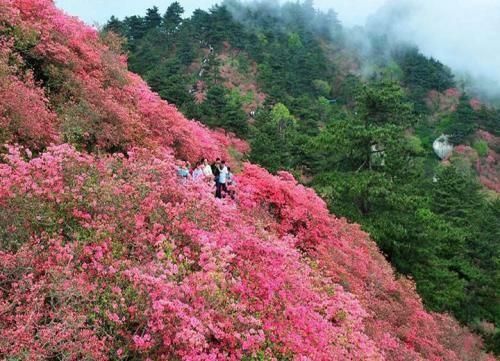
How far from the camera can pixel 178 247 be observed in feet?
31.0

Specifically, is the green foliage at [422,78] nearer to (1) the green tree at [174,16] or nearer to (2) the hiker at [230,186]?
(1) the green tree at [174,16]

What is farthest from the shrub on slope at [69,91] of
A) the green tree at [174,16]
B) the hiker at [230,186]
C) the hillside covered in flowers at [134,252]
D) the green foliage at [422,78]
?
the green foliage at [422,78]

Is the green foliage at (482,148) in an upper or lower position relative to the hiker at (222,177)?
upper

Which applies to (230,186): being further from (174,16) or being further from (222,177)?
(174,16)

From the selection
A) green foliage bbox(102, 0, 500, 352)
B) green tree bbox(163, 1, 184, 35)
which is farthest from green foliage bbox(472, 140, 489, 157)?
green tree bbox(163, 1, 184, 35)

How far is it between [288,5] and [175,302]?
110091mm

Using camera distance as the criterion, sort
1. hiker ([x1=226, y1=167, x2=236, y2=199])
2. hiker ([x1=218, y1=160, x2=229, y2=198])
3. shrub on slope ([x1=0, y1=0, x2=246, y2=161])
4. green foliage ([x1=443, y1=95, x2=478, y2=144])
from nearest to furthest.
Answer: shrub on slope ([x1=0, y1=0, x2=246, y2=161]) < hiker ([x1=218, y1=160, x2=229, y2=198]) < hiker ([x1=226, y1=167, x2=236, y2=199]) < green foliage ([x1=443, y1=95, x2=478, y2=144])

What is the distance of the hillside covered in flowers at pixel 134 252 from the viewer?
707 centimetres

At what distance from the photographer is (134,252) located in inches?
334

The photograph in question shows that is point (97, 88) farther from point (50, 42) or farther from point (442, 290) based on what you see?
point (442, 290)

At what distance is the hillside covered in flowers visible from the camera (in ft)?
23.2

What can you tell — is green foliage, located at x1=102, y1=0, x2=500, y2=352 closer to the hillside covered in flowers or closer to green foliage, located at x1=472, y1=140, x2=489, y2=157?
green foliage, located at x1=472, y1=140, x2=489, y2=157

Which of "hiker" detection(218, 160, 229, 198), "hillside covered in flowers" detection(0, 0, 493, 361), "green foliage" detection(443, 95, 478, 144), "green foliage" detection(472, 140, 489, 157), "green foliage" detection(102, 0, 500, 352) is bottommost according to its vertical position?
"hillside covered in flowers" detection(0, 0, 493, 361)

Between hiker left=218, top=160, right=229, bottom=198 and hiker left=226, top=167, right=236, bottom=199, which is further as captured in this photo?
hiker left=226, top=167, right=236, bottom=199
